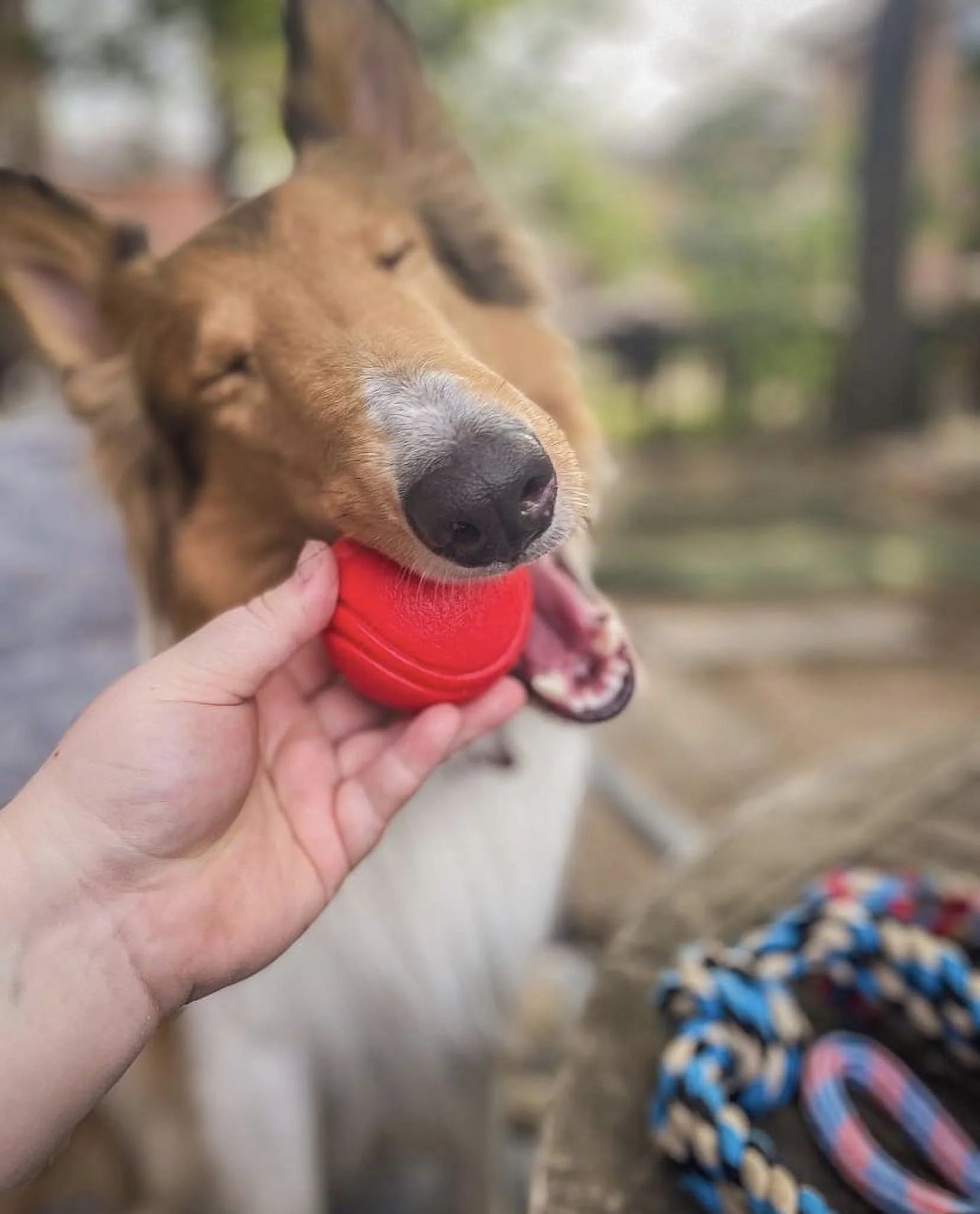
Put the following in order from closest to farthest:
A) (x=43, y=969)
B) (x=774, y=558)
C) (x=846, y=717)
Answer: (x=43, y=969)
(x=846, y=717)
(x=774, y=558)

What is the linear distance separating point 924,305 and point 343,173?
6.76 m

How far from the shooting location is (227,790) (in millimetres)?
907

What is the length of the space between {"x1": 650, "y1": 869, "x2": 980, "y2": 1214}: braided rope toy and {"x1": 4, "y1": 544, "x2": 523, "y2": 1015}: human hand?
1.26 ft

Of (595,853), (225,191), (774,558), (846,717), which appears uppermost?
(225,191)

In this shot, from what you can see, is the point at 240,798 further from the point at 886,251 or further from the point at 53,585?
the point at 886,251

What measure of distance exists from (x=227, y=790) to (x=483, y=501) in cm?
34

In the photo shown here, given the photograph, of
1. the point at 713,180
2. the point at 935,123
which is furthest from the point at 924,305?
the point at 713,180

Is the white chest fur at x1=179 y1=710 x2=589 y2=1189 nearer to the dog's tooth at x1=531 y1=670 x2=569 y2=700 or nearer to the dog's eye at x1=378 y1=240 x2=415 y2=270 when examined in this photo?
the dog's tooth at x1=531 y1=670 x2=569 y2=700

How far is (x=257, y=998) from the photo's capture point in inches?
53.2

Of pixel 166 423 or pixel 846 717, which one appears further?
pixel 846 717

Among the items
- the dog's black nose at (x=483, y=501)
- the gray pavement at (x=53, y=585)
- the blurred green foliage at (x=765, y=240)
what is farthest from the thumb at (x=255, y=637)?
the blurred green foliage at (x=765, y=240)

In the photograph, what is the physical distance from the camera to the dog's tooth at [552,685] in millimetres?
1058

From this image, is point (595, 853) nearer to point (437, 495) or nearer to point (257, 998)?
point (257, 998)

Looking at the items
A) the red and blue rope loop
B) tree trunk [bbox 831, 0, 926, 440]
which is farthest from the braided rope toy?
tree trunk [bbox 831, 0, 926, 440]
